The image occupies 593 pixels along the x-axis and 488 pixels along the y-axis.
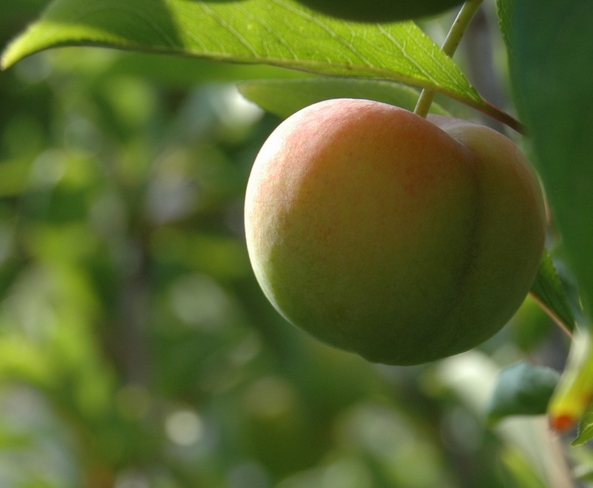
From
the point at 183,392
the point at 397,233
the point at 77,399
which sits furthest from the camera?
the point at 183,392

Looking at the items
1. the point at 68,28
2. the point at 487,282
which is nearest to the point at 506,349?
the point at 487,282

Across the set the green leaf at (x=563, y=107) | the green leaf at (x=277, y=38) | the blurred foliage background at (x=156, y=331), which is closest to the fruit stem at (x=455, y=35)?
the green leaf at (x=277, y=38)

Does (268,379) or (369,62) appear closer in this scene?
(369,62)

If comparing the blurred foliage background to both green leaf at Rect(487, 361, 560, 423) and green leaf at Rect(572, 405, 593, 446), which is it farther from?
green leaf at Rect(572, 405, 593, 446)

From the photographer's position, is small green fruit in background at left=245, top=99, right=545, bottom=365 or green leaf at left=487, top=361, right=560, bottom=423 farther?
green leaf at left=487, top=361, right=560, bottom=423

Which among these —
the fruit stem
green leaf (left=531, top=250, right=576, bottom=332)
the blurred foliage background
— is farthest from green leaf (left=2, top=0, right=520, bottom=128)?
the blurred foliage background

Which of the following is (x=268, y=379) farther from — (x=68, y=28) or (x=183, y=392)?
(x=68, y=28)

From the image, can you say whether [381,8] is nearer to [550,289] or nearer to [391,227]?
[391,227]
